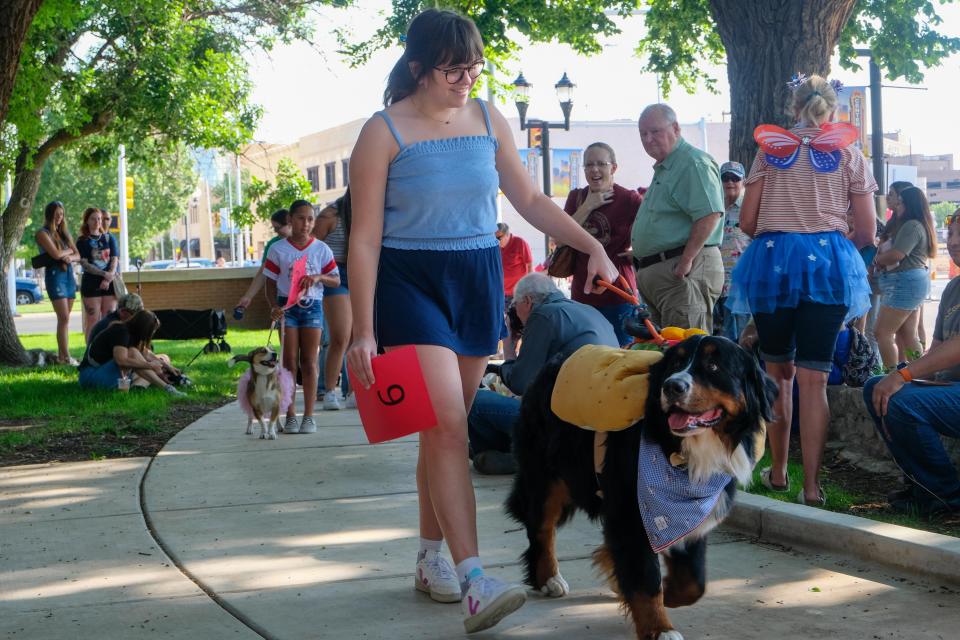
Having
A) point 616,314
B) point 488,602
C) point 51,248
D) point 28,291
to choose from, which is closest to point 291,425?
point 616,314

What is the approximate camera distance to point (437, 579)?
4199mm

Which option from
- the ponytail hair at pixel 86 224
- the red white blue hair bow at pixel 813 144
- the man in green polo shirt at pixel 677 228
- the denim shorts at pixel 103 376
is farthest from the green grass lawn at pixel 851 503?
the ponytail hair at pixel 86 224

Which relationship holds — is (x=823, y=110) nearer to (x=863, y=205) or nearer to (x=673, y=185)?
(x=863, y=205)

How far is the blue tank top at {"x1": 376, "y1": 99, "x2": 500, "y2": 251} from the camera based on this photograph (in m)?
3.86

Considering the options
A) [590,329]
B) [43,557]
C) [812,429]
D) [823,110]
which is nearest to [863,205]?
[823,110]

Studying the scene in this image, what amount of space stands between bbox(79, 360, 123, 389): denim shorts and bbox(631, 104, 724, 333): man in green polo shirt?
644 centimetres

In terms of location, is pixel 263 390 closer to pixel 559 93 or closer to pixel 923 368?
pixel 923 368

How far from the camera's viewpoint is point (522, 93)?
2056cm

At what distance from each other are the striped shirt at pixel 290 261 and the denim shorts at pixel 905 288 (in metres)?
5.17

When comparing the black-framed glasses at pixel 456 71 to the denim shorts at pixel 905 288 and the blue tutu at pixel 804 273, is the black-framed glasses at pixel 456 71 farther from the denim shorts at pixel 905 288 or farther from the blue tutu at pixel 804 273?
the denim shorts at pixel 905 288

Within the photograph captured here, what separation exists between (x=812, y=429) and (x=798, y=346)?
1.36 feet

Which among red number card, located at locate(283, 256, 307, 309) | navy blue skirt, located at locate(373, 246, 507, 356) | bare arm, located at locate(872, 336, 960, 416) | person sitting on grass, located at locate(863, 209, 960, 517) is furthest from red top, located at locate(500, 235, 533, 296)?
navy blue skirt, located at locate(373, 246, 507, 356)

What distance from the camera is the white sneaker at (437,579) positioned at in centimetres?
418

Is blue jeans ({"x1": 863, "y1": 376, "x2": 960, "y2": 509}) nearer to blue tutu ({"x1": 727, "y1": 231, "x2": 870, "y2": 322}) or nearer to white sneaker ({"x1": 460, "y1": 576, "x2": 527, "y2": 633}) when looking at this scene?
blue tutu ({"x1": 727, "y1": 231, "x2": 870, "y2": 322})
